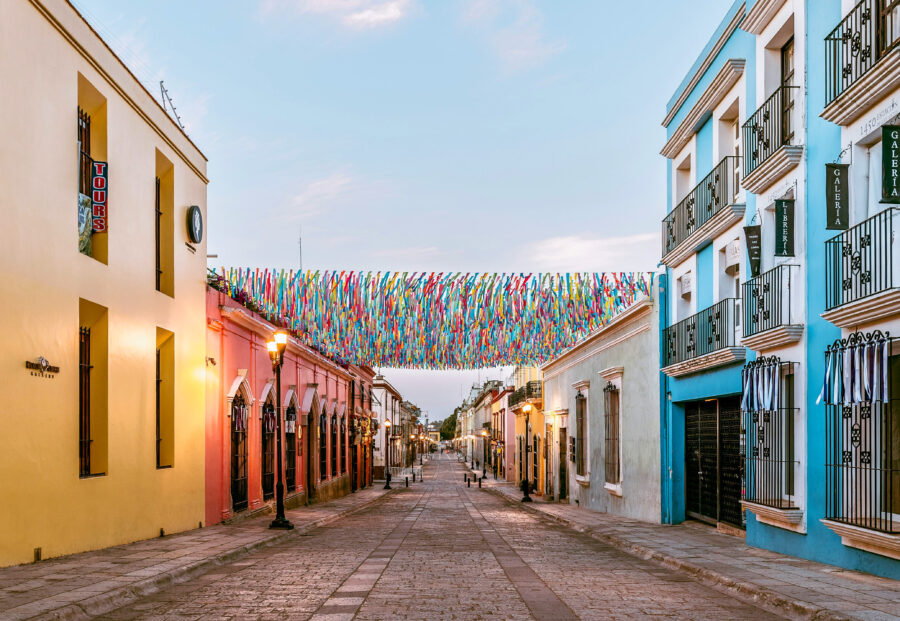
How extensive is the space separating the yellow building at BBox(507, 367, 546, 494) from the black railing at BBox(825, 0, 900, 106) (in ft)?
79.1

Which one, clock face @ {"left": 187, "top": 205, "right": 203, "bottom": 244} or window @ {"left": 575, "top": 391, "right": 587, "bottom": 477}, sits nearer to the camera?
clock face @ {"left": 187, "top": 205, "right": 203, "bottom": 244}

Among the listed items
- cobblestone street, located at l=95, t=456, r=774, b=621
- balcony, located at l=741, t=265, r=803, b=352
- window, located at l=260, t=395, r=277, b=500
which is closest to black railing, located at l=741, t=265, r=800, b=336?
balcony, located at l=741, t=265, r=803, b=352

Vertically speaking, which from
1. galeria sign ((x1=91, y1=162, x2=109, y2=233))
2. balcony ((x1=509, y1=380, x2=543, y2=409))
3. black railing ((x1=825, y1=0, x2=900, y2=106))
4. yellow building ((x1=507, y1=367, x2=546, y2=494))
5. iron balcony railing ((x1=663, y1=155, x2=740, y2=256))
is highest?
black railing ((x1=825, y1=0, x2=900, y2=106))

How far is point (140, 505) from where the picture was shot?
15.3m

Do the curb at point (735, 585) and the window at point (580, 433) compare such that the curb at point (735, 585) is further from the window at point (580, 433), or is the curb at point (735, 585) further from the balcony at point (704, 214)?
the window at point (580, 433)

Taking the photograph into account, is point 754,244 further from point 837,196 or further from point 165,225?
point 165,225

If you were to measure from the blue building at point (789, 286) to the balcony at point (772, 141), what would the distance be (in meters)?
0.03

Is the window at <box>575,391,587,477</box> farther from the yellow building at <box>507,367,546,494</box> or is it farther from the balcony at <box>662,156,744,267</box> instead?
the balcony at <box>662,156,744,267</box>

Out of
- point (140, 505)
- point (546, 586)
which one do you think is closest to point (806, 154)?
point (546, 586)

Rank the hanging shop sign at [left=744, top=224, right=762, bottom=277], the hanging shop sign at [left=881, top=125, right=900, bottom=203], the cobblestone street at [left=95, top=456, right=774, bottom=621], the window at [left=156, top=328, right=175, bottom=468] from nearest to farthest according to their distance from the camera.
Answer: the cobblestone street at [left=95, top=456, right=774, bottom=621], the hanging shop sign at [left=881, top=125, right=900, bottom=203], the hanging shop sign at [left=744, top=224, right=762, bottom=277], the window at [left=156, top=328, right=175, bottom=468]

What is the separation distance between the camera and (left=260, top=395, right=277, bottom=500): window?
2448 centimetres

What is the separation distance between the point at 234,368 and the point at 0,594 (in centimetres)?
1264

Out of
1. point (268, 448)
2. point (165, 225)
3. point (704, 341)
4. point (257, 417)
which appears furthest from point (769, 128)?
point (268, 448)

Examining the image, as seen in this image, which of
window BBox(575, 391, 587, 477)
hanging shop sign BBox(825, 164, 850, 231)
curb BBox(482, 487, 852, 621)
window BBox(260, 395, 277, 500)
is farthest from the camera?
window BBox(575, 391, 587, 477)
